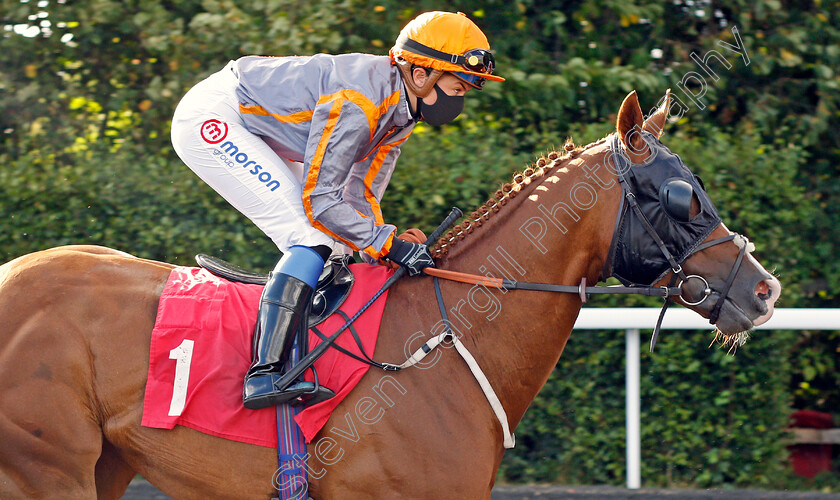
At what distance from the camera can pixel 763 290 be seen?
264 centimetres

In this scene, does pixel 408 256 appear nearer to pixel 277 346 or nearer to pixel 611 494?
pixel 277 346

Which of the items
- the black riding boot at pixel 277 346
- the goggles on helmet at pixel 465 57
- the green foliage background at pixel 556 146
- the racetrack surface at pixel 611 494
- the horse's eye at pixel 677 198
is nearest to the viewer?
the black riding boot at pixel 277 346

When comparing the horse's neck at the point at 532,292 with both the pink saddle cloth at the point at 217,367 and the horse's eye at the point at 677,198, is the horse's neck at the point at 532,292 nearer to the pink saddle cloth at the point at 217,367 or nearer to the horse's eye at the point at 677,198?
A: the horse's eye at the point at 677,198

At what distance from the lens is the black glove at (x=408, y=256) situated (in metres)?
→ 2.70

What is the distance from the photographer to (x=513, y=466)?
496cm

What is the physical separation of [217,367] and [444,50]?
1354mm

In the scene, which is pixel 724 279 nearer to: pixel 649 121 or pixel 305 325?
pixel 649 121

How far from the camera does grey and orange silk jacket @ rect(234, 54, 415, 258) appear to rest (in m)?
2.62

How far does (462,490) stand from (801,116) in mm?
4995

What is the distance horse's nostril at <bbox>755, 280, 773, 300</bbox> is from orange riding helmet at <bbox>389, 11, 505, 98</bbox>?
1155 mm

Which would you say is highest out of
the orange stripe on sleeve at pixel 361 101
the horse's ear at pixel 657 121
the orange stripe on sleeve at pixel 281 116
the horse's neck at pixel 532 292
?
the horse's ear at pixel 657 121

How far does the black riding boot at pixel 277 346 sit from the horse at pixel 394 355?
17cm

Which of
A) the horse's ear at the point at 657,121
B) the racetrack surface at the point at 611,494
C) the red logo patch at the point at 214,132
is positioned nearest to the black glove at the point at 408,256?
the red logo patch at the point at 214,132

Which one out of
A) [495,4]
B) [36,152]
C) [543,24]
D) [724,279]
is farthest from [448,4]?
[724,279]
